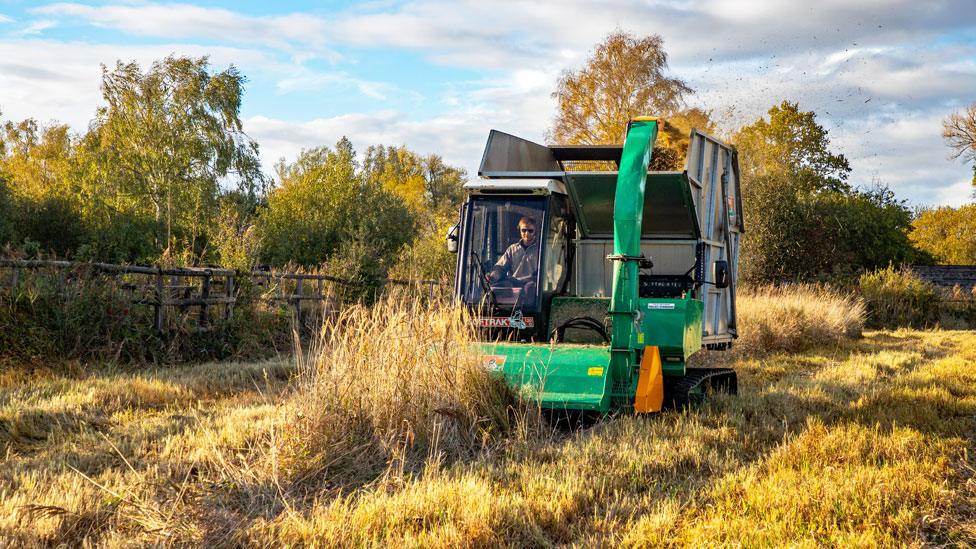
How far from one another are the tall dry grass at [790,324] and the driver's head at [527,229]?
25.0ft

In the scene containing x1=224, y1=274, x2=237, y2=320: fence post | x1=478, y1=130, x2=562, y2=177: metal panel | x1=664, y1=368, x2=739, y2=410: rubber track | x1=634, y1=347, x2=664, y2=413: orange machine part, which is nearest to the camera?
x1=634, y1=347, x2=664, y2=413: orange machine part

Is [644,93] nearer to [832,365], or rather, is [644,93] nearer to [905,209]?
[905,209]

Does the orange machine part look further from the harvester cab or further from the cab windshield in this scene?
the cab windshield

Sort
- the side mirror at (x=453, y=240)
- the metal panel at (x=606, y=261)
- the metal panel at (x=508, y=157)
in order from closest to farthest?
1. the side mirror at (x=453, y=240)
2. the metal panel at (x=508, y=157)
3. the metal panel at (x=606, y=261)

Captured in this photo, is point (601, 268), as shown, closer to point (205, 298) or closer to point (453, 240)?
point (453, 240)

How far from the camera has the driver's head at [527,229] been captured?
8664 millimetres

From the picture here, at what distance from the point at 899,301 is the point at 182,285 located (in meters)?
20.9

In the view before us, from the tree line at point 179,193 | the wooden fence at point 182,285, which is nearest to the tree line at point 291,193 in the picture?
the tree line at point 179,193

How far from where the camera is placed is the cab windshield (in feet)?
28.1

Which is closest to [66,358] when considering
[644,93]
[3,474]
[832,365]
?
[3,474]

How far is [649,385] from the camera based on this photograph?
697cm

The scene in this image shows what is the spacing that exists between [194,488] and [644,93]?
31.9m

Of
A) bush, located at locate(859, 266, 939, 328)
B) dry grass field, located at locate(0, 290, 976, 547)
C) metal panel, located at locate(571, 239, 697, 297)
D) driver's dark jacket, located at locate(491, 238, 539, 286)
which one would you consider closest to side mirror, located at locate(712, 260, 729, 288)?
metal panel, located at locate(571, 239, 697, 297)

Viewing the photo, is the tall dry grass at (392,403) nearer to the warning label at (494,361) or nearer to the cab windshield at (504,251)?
the warning label at (494,361)
